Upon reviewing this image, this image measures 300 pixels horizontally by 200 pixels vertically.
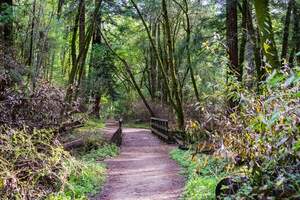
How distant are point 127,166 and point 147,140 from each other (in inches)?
305

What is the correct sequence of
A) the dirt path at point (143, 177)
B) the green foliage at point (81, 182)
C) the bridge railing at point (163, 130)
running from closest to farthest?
the green foliage at point (81, 182)
the dirt path at point (143, 177)
the bridge railing at point (163, 130)

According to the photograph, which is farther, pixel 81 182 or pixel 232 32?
pixel 232 32

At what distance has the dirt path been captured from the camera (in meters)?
8.42

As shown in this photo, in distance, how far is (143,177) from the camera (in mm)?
10305

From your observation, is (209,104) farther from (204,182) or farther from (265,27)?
(265,27)

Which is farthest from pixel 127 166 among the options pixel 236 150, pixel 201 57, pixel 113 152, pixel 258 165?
pixel 201 57

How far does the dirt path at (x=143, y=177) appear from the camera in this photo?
842cm

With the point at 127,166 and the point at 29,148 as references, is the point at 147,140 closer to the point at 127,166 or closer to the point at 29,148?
the point at 127,166

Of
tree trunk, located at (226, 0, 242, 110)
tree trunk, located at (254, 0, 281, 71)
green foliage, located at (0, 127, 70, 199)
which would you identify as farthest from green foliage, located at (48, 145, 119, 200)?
tree trunk, located at (226, 0, 242, 110)

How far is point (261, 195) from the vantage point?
167 inches

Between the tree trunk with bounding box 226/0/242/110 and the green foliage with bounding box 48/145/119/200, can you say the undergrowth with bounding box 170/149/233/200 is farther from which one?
the tree trunk with bounding box 226/0/242/110

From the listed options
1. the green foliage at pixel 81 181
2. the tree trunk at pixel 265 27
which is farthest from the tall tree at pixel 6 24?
the tree trunk at pixel 265 27

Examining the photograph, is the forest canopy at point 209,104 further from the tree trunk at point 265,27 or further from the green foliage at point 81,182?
the green foliage at point 81,182

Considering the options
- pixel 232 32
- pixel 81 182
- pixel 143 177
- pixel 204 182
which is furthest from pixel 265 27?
pixel 232 32
